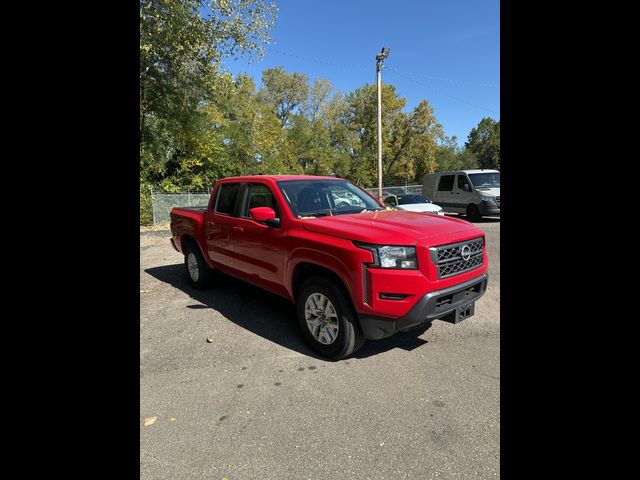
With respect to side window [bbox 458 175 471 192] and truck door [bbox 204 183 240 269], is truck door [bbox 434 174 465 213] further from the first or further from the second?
truck door [bbox 204 183 240 269]

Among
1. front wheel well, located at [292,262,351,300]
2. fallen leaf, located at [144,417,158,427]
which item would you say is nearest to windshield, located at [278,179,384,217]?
front wheel well, located at [292,262,351,300]

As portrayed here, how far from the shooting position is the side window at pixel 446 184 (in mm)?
15628

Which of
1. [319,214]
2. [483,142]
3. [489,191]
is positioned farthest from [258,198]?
[483,142]

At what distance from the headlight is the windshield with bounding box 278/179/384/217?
1199 mm

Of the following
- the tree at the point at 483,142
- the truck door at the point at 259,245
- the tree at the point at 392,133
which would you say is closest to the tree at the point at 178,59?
A: the truck door at the point at 259,245

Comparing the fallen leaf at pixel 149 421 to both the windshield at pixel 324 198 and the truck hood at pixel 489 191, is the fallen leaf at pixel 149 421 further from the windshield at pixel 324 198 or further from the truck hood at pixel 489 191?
the truck hood at pixel 489 191

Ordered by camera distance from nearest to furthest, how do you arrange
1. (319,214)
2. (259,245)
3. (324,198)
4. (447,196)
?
(319,214)
(259,245)
(324,198)
(447,196)

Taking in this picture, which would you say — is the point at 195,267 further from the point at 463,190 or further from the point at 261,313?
the point at 463,190

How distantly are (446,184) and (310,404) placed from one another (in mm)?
14599

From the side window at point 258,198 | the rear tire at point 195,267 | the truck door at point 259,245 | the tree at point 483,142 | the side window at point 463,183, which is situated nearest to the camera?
the truck door at point 259,245

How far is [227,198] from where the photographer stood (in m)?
5.25

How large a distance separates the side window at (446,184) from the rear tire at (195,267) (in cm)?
Result: 1229

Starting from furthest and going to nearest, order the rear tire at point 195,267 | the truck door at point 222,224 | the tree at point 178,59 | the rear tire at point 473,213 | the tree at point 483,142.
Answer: the tree at point 483,142, the rear tire at point 473,213, the tree at point 178,59, the rear tire at point 195,267, the truck door at point 222,224
